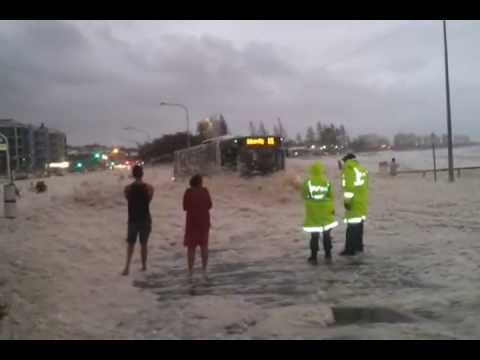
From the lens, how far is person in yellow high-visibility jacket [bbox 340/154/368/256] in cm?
1080

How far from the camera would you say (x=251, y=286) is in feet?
29.3

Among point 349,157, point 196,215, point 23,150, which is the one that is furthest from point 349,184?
point 23,150

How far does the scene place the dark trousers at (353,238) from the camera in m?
10.9

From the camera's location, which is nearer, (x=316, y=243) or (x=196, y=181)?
(x=196, y=181)

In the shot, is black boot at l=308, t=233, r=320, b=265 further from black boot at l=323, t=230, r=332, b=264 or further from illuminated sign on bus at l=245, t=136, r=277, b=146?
illuminated sign on bus at l=245, t=136, r=277, b=146

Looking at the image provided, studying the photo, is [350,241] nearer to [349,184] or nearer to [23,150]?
[349,184]

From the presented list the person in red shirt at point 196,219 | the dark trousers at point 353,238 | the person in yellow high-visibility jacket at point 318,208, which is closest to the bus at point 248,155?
the dark trousers at point 353,238

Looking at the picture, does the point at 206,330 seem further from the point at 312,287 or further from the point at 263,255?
the point at 263,255

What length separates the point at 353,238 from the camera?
10992 mm

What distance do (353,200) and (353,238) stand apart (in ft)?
2.51

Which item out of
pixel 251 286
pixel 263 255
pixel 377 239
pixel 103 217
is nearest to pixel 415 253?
pixel 377 239

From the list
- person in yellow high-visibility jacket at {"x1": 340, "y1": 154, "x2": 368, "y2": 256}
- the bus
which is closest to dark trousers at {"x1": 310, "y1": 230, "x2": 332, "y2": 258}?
person in yellow high-visibility jacket at {"x1": 340, "y1": 154, "x2": 368, "y2": 256}

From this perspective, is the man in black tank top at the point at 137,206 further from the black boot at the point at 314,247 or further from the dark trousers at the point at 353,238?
the dark trousers at the point at 353,238
